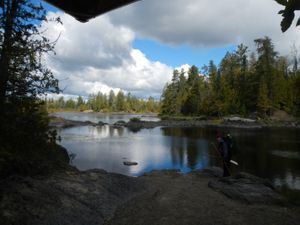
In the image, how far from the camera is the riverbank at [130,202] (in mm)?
5918

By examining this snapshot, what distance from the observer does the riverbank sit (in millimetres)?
5918

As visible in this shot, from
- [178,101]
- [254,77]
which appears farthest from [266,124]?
[178,101]

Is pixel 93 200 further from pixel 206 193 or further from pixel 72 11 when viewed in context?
pixel 72 11

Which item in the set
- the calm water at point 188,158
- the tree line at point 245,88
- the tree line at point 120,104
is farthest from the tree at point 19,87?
the tree line at point 120,104

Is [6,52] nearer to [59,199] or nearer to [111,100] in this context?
[59,199]

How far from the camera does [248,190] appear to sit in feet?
29.1

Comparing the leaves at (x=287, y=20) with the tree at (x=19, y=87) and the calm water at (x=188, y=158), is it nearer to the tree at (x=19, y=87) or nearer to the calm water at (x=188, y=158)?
the tree at (x=19, y=87)

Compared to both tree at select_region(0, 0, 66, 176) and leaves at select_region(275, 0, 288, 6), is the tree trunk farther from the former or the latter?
leaves at select_region(275, 0, 288, 6)

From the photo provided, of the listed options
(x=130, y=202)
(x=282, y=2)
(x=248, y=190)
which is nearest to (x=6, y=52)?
(x=130, y=202)

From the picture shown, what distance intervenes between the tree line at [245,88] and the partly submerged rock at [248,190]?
52.0 meters

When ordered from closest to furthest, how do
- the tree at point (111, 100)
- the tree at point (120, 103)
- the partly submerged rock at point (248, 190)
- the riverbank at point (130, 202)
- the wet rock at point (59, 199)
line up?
1. the wet rock at point (59, 199)
2. the riverbank at point (130, 202)
3. the partly submerged rock at point (248, 190)
4. the tree at point (120, 103)
5. the tree at point (111, 100)

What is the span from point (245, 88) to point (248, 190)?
59.2 m

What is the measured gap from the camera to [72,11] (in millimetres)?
3250

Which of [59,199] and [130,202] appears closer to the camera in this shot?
[59,199]
